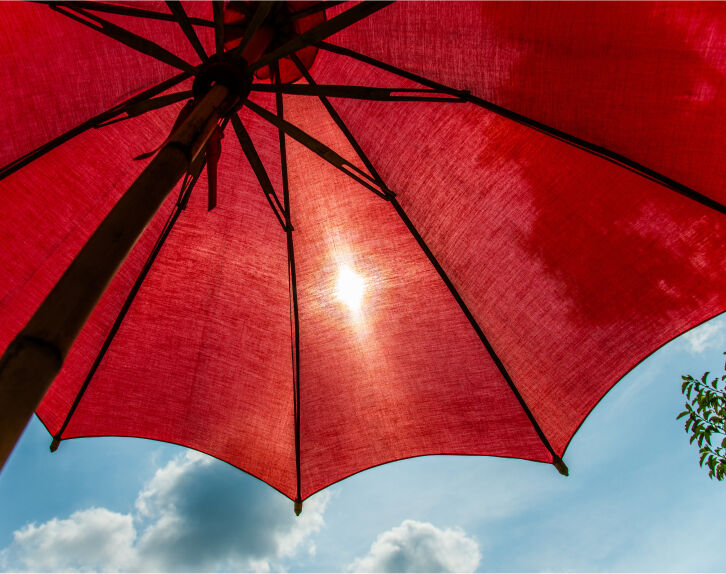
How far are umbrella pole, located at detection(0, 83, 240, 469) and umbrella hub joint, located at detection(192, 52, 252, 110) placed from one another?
58 centimetres

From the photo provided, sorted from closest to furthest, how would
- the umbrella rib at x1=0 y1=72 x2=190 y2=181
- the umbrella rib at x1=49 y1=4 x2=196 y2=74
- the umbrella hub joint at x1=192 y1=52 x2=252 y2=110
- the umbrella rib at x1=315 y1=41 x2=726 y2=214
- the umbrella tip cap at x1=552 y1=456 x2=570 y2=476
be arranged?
the umbrella hub joint at x1=192 y1=52 x2=252 y2=110 < the umbrella rib at x1=49 y1=4 x2=196 y2=74 < the umbrella rib at x1=315 y1=41 x2=726 y2=214 < the umbrella rib at x1=0 y1=72 x2=190 y2=181 < the umbrella tip cap at x1=552 y1=456 x2=570 y2=476

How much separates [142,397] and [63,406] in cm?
50

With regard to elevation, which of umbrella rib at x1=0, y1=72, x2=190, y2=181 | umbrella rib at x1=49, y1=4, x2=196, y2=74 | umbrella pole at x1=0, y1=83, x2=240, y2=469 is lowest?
umbrella pole at x1=0, y1=83, x2=240, y2=469

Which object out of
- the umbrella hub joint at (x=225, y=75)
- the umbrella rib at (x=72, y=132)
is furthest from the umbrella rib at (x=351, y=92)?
the umbrella rib at (x=72, y=132)

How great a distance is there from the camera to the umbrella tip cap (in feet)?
9.36

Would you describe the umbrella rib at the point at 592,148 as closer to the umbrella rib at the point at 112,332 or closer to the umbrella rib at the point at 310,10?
the umbrella rib at the point at 310,10

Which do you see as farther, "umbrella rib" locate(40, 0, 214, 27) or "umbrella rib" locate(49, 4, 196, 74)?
"umbrella rib" locate(40, 0, 214, 27)

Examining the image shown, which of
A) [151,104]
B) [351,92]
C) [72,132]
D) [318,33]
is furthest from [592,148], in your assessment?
[72,132]

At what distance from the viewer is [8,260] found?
2.88 meters

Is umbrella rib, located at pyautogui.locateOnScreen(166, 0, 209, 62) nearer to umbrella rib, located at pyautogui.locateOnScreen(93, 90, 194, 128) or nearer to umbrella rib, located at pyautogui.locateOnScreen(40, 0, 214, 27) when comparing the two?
umbrella rib, located at pyautogui.locateOnScreen(93, 90, 194, 128)

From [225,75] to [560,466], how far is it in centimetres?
284

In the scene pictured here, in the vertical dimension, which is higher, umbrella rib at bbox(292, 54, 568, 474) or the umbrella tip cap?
umbrella rib at bbox(292, 54, 568, 474)

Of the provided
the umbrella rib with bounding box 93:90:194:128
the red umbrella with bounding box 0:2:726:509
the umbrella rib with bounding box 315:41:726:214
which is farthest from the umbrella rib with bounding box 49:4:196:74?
the umbrella rib with bounding box 315:41:726:214

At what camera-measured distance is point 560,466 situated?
113 inches
